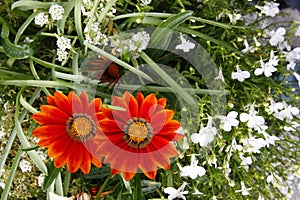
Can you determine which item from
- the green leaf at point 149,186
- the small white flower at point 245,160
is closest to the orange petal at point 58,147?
the green leaf at point 149,186

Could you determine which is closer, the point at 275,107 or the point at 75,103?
the point at 75,103

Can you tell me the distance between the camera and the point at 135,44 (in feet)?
2.32

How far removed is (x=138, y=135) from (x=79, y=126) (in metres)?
0.08

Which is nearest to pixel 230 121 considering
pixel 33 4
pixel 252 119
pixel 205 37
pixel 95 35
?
pixel 252 119

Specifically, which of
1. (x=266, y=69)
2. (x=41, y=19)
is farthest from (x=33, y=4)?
(x=266, y=69)

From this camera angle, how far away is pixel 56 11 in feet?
2.23

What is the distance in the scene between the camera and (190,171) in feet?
2.31

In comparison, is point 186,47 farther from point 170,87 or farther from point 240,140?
point 240,140

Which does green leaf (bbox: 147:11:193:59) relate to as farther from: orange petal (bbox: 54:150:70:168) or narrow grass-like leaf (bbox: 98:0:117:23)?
orange petal (bbox: 54:150:70:168)

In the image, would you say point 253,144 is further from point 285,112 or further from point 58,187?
point 58,187

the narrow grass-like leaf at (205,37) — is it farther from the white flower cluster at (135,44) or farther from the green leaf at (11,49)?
the green leaf at (11,49)

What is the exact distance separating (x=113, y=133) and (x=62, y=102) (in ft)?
0.27

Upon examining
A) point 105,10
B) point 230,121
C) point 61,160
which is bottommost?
point 61,160

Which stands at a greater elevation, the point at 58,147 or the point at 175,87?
Answer: the point at 175,87
